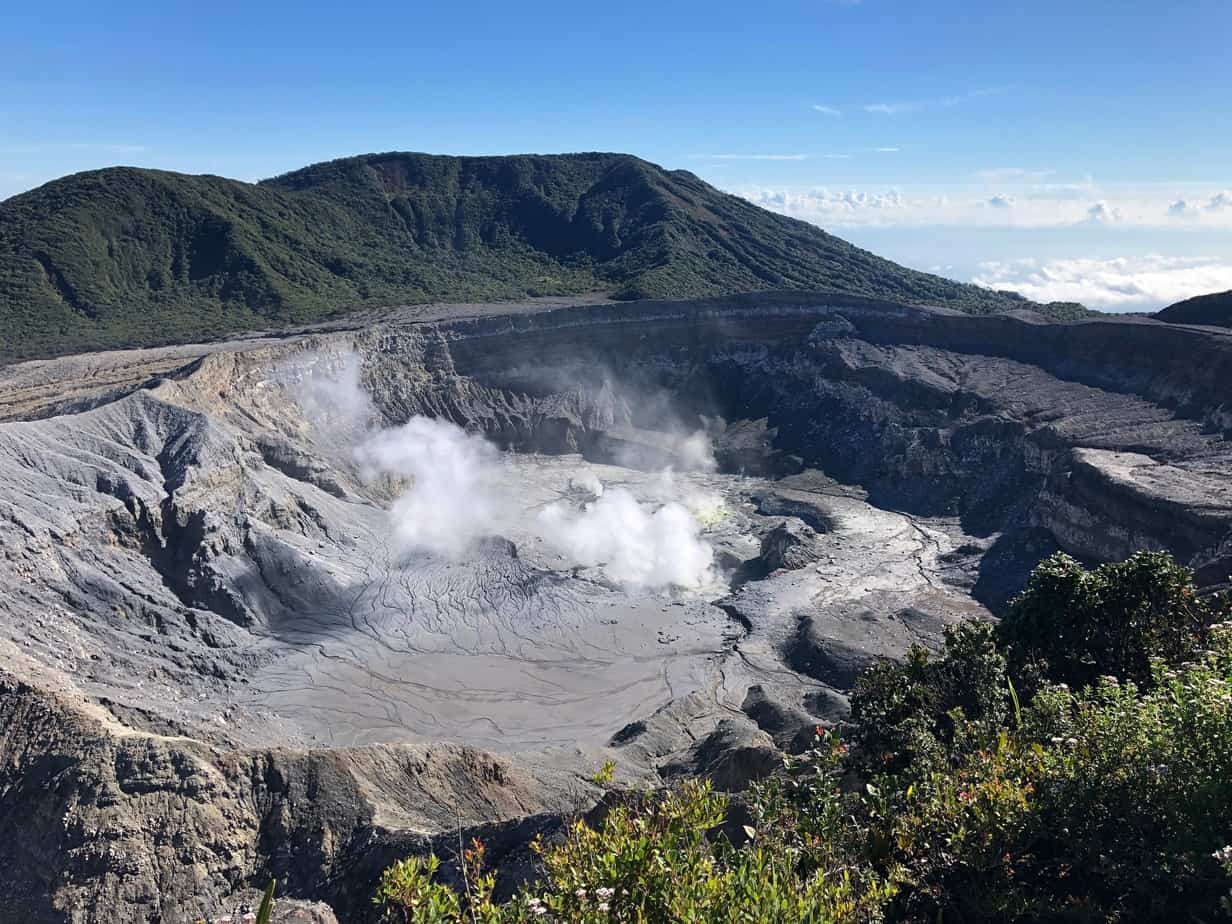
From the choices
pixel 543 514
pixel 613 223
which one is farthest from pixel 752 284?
pixel 543 514

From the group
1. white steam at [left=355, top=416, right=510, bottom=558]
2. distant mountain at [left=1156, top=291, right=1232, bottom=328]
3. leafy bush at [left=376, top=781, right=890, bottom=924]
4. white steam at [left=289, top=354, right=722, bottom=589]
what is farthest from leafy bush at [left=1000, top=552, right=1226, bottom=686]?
distant mountain at [left=1156, top=291, right=1232, bottom=328]

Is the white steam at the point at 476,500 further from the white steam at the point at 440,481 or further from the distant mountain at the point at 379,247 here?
the distant mountain at the point at 379,247

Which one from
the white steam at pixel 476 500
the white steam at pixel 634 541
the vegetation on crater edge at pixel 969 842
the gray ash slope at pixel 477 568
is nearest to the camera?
the vegetation on crater edge at pixel 969 842

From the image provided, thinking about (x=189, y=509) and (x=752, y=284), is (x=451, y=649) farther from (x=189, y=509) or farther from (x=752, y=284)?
(x=752, y=284)

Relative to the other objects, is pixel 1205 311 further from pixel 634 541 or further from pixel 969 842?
pixel 969 842

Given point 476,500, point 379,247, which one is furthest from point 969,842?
point 379,247

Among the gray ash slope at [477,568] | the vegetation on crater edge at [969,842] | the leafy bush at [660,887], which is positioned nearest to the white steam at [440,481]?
the gray ash slope at [477,568]

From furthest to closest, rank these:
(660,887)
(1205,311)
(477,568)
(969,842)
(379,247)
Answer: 1. (379,247)
2. (1205,311)
3. (477,568)
4. (969,842)
5. (660,887)
